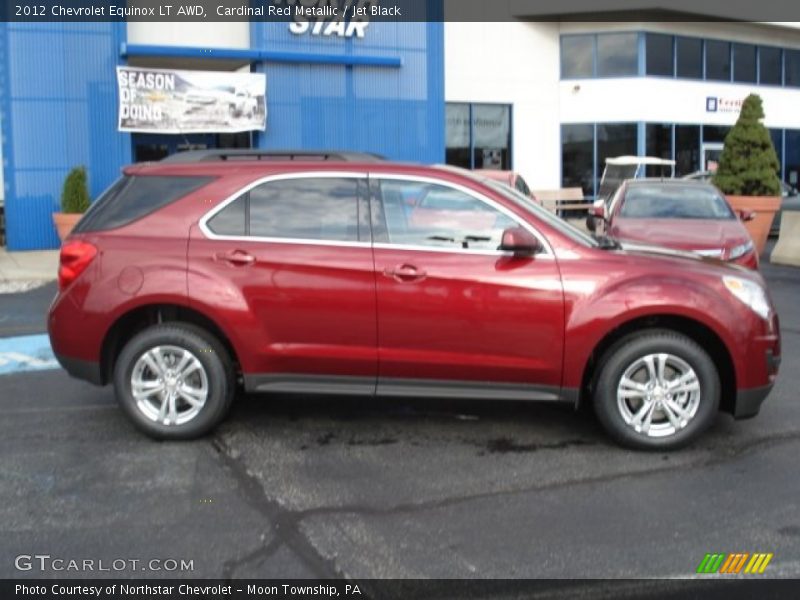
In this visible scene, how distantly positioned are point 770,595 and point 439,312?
227 cm

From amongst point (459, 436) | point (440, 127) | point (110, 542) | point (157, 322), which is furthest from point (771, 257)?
point (110, 542)

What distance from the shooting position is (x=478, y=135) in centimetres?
2458

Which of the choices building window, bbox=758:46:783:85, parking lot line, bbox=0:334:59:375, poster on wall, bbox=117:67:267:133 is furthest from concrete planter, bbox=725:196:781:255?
building window, bbox=758:46:783:85

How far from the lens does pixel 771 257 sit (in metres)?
14.9

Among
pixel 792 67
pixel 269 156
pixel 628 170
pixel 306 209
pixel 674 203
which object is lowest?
pixel 306 209

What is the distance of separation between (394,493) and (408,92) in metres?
16.3

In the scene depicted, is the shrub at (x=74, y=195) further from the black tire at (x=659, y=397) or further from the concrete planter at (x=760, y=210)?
the black tire at (x=659, y=397)

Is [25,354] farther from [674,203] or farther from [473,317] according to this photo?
[674,203]

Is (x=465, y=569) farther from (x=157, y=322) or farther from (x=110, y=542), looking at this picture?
(x=157, y=322)

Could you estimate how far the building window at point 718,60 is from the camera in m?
26.8

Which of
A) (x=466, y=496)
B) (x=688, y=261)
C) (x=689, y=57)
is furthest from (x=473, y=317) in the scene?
(x=689, y=57)

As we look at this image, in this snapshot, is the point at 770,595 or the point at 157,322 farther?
the point at 157,322

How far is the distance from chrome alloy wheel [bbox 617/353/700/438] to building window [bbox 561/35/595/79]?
21992 millimetres

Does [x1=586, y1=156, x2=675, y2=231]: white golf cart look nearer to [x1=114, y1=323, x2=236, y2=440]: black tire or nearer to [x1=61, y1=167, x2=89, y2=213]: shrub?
[x1=61, y1=167, x2=89, y2=213]: shrub
